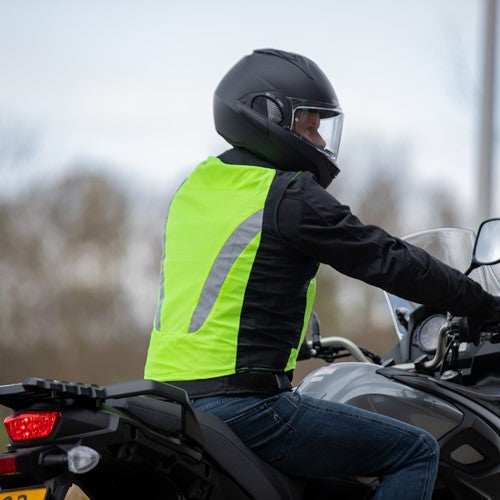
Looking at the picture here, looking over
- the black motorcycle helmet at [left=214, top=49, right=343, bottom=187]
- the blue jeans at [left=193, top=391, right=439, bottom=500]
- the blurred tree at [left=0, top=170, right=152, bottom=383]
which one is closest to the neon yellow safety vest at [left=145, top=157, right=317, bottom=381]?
the blue jeans at [left=193, top=391, right=439, bottom=500]

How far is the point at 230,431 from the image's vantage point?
9.96 ft

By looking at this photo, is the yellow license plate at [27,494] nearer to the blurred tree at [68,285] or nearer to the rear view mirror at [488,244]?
the rear view mirror at [488,244]

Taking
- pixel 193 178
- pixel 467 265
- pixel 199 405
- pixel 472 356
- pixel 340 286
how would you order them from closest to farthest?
pixel 199 405, pixel 193 178, pixel 472 356, pixel 467 265, pixel 340 286

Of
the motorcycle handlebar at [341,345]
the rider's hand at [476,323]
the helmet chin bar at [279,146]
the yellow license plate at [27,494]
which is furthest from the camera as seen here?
the motorcycle handlebar at [341,345]

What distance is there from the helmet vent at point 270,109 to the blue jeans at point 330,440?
0.94 m

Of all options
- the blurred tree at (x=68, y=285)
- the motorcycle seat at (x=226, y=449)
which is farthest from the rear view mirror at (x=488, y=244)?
the blurred tree at (x=68, y=285)

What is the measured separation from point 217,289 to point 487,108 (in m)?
8.67

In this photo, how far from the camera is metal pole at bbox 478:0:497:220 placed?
1103 centimetres

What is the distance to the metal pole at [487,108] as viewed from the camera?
434 inches

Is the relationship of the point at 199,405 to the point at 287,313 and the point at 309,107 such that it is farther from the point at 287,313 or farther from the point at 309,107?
the point at 309,107

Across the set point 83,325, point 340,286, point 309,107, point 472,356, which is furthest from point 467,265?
point 83,325

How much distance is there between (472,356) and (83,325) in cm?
1791

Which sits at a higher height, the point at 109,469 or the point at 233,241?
the point at 233,241

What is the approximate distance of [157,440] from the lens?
9.09 ft
